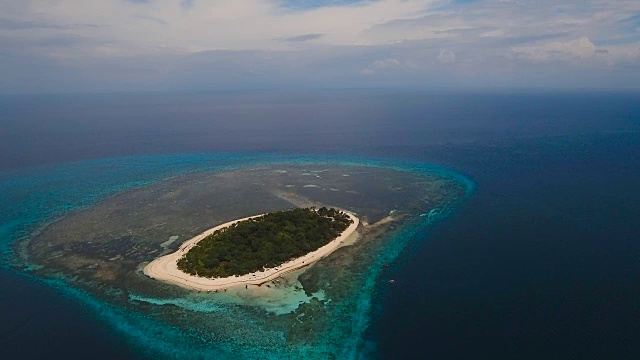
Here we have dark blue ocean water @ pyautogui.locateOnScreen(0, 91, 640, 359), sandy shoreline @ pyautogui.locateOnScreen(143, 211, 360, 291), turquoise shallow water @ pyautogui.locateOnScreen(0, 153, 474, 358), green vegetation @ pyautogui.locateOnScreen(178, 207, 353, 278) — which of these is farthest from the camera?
green vegetation @ pyautogui.locateOnScreen(178, 207, 353, 278)

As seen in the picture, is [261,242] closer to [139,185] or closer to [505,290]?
[505,290]

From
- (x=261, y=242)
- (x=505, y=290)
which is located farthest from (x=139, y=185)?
(x=505, y=290)

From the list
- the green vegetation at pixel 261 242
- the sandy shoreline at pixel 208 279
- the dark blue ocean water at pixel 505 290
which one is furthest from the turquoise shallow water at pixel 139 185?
the green vegetation at pixel 261 242

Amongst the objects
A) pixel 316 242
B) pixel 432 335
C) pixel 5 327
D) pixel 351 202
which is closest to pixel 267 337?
pixel 432 335

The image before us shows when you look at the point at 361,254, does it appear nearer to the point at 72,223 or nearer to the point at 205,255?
the point at 205,255

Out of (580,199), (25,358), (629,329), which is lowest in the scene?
(25,358)

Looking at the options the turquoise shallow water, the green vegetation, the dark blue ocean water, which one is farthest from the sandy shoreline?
the dark blue ocean water

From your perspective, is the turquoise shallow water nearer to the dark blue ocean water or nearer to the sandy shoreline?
the dark blue ocean water
